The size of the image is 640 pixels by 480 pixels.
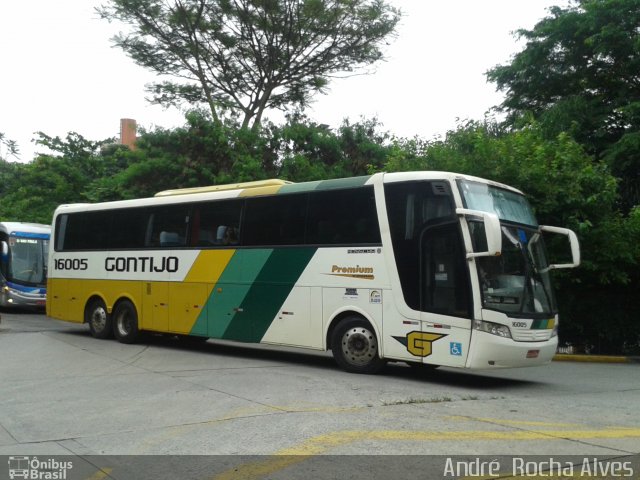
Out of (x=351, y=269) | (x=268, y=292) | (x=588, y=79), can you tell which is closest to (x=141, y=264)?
(x=268, y=292)

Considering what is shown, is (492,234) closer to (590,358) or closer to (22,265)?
(590,358)

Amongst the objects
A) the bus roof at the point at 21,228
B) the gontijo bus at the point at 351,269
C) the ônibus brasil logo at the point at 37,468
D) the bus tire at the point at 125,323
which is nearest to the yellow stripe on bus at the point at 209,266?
the gontijo bus at the point at 351,269

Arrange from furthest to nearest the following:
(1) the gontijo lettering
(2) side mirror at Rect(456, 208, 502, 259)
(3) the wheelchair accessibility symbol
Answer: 1. (1) the gontijo lettering
2. (3) the wheelchair accessibility symbol
3. (2) side mirror at Rect(456, 208, 502, 259)

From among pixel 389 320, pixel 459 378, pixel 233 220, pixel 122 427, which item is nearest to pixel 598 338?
pixel 459 378

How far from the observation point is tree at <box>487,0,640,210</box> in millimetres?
20906

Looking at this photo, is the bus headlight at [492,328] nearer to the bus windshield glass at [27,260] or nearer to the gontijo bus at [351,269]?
the gontijo bus at [351,269]

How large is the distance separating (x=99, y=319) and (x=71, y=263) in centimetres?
175

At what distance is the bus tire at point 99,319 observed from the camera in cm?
1638

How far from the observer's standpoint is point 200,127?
2486 centimetres

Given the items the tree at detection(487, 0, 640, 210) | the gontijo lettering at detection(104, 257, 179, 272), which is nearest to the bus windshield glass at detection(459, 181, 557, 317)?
the gontijo lettering at detection(104, 257, 179, 272)

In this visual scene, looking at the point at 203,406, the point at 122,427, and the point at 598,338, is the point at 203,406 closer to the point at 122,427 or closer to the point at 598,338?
the point at 122,427

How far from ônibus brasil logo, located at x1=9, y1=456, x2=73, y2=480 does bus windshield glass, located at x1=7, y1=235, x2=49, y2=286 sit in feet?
66.1

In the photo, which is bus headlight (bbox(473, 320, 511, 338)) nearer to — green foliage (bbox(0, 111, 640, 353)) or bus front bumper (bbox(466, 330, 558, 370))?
bus front bumper (bbox(466, 330, 558, 370))

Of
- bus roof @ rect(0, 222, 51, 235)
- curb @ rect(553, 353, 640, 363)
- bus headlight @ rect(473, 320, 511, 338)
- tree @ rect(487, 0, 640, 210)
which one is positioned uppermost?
tree @ rect(487, 0, 640, 210)
